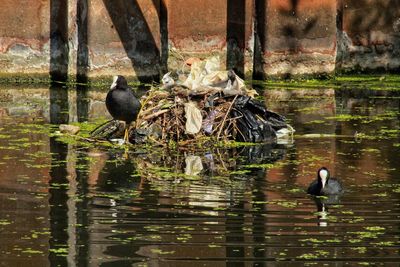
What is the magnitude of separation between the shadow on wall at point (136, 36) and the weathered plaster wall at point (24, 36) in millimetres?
992

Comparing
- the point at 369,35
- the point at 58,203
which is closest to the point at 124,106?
the point at 58,203

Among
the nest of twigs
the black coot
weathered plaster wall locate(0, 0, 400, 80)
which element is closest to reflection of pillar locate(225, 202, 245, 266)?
the black coot

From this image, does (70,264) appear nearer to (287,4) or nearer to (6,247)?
(6,247)

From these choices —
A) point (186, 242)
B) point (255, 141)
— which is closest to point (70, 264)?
point (186, 242)

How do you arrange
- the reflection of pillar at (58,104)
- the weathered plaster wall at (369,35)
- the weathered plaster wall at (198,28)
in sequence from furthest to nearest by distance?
the weathered plaster wall at (369,35)
the weathered plaster wall at (198,28)
the reflection of pillar at (58,104)

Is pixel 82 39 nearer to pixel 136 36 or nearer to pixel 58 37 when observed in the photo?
pixel 58 37

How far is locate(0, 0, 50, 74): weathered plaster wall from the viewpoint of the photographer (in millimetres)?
17062

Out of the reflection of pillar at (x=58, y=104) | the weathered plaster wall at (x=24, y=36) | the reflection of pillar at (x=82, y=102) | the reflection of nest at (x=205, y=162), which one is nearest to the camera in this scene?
the reflection of nest at (x=205, y=162)

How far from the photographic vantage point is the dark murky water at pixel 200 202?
740 centimetres

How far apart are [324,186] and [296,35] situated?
344 inches

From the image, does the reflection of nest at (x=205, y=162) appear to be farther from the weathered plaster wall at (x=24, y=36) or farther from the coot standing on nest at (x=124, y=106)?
the weathered plaster wall at (x=24, y=36)

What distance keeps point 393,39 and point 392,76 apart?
0.65 m

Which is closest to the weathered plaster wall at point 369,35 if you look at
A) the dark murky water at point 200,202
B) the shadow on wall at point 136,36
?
the shadow on wall at point 136,36

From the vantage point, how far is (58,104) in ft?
49.6
